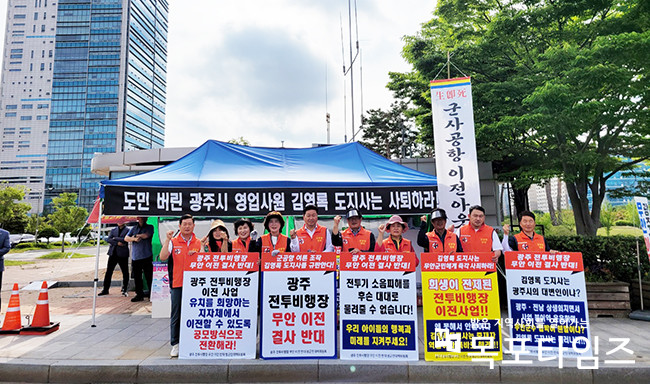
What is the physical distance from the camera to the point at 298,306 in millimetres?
4047

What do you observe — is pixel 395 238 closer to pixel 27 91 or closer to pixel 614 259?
pixel 614 259

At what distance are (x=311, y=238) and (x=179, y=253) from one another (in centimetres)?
177

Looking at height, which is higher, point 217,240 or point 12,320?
point 217,240

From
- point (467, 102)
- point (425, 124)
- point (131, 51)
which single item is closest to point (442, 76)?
point (425, 124)

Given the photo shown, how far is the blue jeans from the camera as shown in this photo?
14.0ft

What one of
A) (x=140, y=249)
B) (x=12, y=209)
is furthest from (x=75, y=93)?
(x=140, y=249)

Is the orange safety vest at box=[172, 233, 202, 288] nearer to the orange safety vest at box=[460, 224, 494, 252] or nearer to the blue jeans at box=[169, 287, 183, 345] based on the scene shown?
the blue jeans at box=[169, 287, 183, 345]

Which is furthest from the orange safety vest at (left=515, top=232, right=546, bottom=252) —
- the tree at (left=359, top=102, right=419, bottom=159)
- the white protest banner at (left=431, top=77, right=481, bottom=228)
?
the tree at (left=359, top=102, right=419, bottom=159)

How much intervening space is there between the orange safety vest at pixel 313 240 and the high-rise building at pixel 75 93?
363 ft

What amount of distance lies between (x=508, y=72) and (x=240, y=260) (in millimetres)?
12778

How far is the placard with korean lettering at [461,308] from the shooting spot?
12.7 ft

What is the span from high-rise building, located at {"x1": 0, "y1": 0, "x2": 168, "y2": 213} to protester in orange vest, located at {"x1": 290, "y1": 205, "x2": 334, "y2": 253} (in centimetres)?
11063

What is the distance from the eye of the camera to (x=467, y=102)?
20.6 ft

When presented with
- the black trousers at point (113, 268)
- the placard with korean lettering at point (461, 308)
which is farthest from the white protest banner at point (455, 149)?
the black trousers at point (113, 268)
